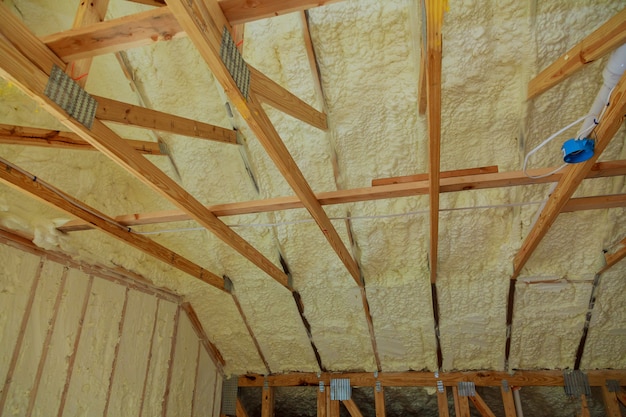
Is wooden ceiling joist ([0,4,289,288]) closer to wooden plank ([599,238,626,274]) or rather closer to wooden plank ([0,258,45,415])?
wooden plank ([0,258,45,415])

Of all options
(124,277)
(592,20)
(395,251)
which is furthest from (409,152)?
(124,277)

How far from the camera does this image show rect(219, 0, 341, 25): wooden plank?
1.44m

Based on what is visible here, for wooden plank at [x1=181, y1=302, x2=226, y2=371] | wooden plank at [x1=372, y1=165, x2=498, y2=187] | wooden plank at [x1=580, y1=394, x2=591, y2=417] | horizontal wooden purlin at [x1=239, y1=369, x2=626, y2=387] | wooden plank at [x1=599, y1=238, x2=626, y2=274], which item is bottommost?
wooden plank at [x1=580, y1=394, x2=591, y2=417]

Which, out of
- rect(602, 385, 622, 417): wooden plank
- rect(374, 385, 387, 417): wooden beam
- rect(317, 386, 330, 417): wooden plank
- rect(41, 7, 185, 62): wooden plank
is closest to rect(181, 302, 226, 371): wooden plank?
rect(317, 386, 330, 417): wooden plank

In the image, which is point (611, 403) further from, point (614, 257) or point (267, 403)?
point (267, 403)

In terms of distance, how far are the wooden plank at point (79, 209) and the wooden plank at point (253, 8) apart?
1748mm

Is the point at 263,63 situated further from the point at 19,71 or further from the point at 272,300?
the point at 272,300

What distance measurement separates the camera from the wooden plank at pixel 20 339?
2740 millimetres

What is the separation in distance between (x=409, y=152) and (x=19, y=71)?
8.21 ft

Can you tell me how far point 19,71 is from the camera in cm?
138

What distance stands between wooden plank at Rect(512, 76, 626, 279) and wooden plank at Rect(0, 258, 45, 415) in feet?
11.7

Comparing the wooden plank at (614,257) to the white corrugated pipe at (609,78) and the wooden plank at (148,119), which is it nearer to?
the white corrugated pipe at (609,78)

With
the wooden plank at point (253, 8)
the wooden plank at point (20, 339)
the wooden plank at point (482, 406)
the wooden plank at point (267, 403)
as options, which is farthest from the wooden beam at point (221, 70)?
the wooden plank at point (267, 403)

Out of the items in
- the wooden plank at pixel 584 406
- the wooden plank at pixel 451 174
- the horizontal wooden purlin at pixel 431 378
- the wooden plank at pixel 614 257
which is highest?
the wooden plank at pixel 451 174
